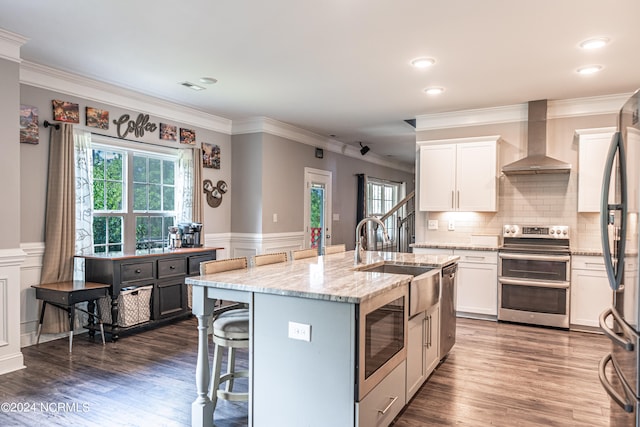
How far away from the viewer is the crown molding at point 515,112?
487cm

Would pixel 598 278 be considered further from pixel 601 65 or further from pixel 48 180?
pixel 48 180

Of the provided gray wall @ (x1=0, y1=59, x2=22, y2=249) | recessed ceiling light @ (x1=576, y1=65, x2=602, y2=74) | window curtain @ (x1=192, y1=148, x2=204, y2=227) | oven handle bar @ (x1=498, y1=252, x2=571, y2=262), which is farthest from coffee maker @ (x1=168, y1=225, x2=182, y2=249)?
recessed ceiling light @ (x1=576, y1=65, x2=602, y2=74)

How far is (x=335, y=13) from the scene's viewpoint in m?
2.88

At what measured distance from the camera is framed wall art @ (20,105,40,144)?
12.8 ft

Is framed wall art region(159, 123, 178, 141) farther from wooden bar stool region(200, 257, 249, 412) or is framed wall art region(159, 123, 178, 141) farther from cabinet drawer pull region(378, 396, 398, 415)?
cabinet drawer pull region(378, 396, 398, 415)

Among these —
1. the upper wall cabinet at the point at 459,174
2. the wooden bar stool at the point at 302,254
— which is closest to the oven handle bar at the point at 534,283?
the upper wall cabinet at the point at 459,174

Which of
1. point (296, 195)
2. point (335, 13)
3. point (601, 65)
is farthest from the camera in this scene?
point (296, 195)

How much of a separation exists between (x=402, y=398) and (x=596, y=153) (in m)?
3.84

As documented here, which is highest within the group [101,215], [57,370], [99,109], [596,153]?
[99,109]

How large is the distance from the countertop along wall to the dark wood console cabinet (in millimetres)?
3249

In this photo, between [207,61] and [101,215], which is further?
[101,215]

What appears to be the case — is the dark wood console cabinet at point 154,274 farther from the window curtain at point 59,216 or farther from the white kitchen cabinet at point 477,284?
the white kitchen cabinet at point 477,284

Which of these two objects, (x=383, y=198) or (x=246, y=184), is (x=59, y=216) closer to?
(x=246, y=184)

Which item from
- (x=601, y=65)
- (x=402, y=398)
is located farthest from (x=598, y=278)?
(x=402, y=398)
